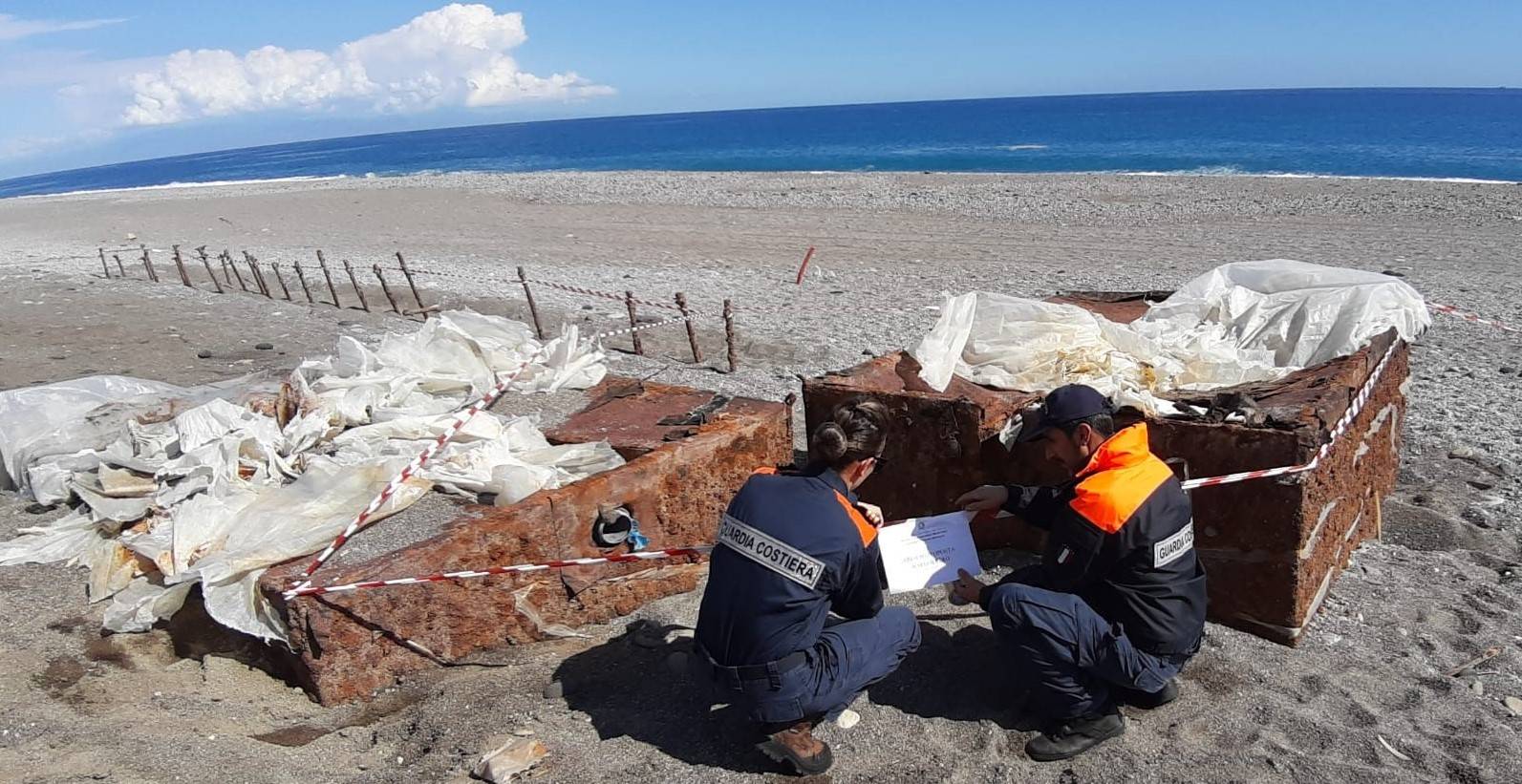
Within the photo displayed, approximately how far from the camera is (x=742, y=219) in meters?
22.5

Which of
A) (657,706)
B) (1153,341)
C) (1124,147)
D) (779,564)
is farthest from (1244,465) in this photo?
(1124,147)

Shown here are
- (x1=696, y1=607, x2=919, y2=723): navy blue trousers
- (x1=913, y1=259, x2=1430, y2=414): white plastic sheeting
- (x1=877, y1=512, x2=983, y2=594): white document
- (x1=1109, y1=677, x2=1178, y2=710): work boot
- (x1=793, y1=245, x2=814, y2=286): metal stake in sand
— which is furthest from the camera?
(x1=793, y1=245, x2=814, y2=286): metal stake in sand

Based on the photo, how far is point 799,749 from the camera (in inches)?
129

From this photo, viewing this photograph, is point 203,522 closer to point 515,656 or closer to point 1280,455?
point 515,656

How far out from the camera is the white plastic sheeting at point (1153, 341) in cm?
509

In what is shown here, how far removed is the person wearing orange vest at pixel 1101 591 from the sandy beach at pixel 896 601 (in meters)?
0.20

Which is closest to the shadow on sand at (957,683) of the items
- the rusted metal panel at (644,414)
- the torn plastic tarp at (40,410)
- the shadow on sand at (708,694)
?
the shadow on sand at (708,694)

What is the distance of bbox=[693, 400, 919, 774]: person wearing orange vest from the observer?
10.3 feet

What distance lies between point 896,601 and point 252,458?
354 centimetres

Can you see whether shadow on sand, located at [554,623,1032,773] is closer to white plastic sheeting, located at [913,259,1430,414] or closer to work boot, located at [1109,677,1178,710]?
work boot, located at [1109,677,1178,710]

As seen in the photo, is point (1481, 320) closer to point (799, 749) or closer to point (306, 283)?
point (799, 749)

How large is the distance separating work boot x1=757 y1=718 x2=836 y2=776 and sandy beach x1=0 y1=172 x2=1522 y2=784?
0.10 meters

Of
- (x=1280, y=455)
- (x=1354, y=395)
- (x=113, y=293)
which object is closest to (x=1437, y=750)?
(x=1280, y=455)

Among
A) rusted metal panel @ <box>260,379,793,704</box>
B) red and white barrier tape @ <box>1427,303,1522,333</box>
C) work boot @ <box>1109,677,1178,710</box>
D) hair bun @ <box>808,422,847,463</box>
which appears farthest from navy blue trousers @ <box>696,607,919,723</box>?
red and white barrier tape @ <box>1427,303,1522,333</box>
